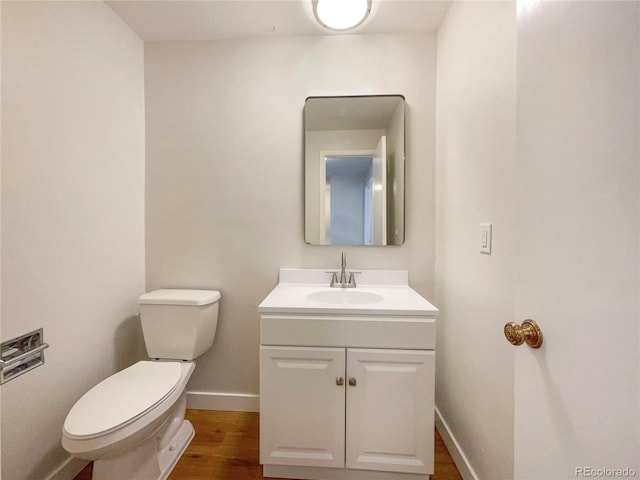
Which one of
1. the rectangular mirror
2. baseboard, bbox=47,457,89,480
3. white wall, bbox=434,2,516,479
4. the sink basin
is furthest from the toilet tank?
white wall, bbox=434,2,516,479

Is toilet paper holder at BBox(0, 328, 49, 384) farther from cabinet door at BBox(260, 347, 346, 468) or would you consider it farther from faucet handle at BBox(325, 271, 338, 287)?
faucet handle at BBox(325, 271, 338, 287)

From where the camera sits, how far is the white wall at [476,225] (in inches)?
36.7

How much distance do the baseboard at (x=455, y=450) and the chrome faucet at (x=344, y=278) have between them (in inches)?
34.4

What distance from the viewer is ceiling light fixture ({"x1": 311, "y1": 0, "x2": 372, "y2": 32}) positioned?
4.29 ft

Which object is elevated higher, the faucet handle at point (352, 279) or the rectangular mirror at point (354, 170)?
the rectangular mirror at point (354, 170)

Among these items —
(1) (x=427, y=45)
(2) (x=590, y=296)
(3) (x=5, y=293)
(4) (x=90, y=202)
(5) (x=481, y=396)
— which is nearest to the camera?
(2) (x=590, y=296)

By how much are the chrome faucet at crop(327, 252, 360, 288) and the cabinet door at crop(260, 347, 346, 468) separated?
1.53ft

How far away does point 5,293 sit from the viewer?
97 cm

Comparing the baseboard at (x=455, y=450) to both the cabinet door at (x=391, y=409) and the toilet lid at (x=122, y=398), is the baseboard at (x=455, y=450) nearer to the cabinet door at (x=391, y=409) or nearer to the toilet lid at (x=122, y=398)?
the cabinet door at (x=391, y=409)

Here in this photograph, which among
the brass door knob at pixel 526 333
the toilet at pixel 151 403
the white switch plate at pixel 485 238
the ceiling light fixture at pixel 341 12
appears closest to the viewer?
the brass door knob at pixel 526 333

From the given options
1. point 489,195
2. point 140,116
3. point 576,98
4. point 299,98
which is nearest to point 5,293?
point 140,116

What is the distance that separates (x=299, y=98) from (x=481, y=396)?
1.75 m

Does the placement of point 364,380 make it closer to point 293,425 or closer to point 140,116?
point 293,425

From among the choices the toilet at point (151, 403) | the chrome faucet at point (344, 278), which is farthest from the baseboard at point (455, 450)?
the toilet at point (151, 403)
